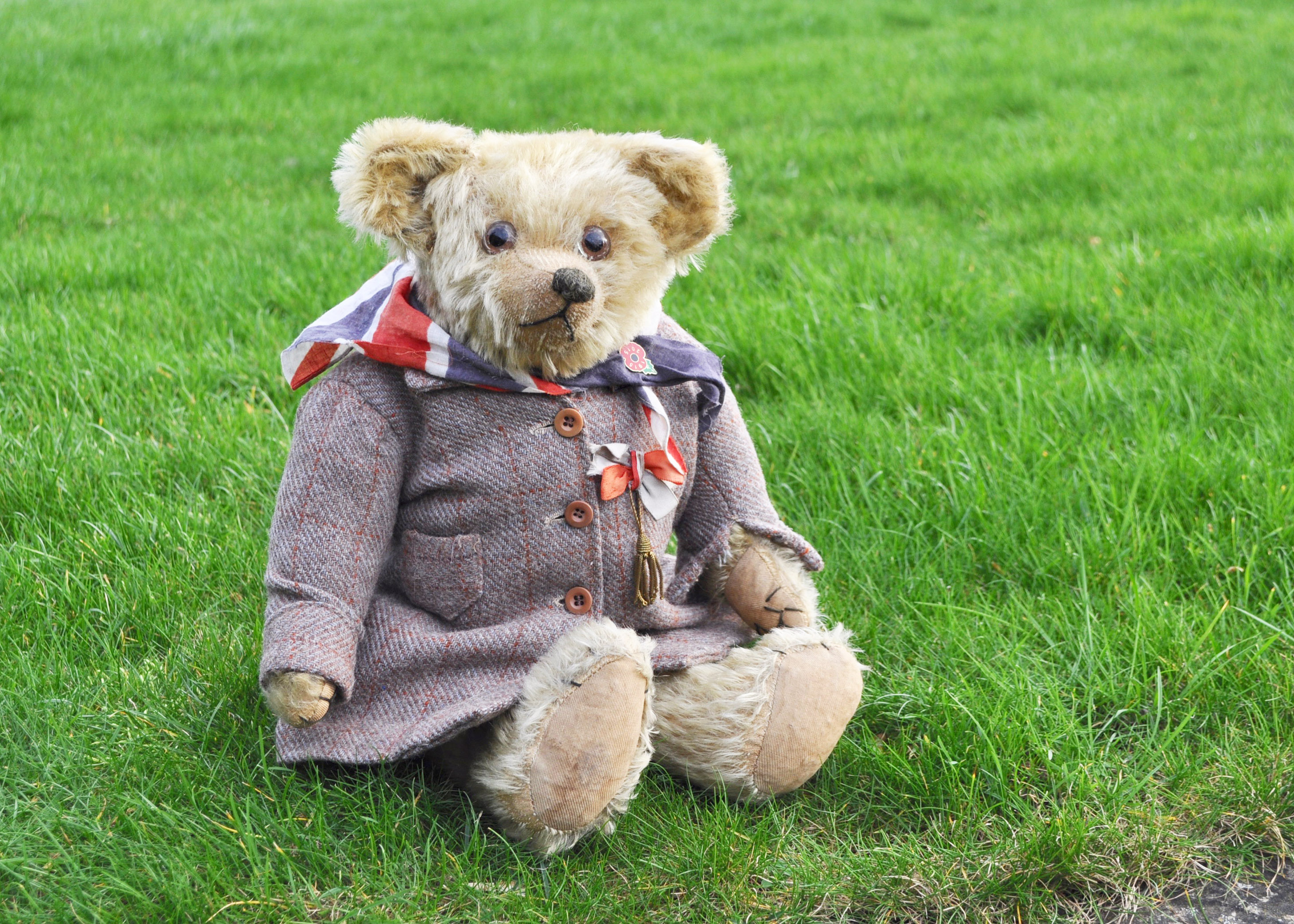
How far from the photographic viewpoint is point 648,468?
2045mm

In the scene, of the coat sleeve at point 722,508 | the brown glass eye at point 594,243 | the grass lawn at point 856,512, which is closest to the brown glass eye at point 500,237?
the brown glass eye at point 594,243

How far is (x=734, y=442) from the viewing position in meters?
2.25

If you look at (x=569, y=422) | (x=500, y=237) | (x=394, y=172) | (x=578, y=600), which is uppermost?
(x=394, y=172)

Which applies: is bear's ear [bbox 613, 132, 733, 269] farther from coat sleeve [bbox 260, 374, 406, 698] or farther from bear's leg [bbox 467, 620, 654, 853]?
bear's leg [bbox 467, 620, 654, 853]

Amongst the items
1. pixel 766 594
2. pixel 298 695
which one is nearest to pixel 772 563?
pixel 766 594

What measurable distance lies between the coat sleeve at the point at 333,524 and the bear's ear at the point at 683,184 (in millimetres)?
611

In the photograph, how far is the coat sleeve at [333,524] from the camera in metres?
1.87

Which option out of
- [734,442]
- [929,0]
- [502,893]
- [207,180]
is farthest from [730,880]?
[929,0]

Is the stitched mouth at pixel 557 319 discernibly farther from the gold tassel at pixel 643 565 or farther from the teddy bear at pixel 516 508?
the gold tassel at pixel 643 565

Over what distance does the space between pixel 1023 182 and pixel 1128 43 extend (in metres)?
3.22

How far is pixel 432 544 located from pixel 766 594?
66 centimetres

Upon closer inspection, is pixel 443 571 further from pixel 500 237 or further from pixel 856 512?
pixel 856 512

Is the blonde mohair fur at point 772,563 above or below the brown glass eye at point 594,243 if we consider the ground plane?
below

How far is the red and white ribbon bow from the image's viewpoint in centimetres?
199
